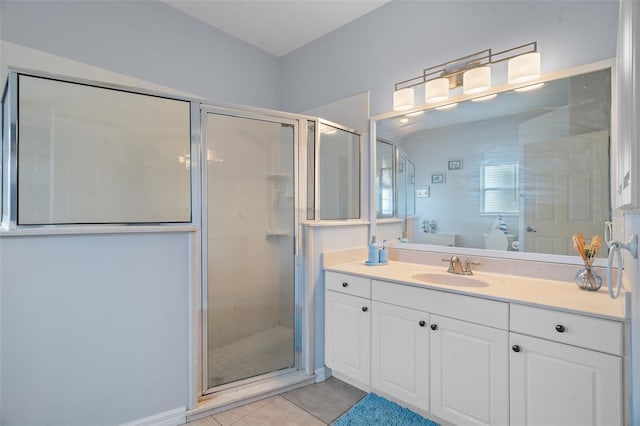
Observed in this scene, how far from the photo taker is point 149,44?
239cm

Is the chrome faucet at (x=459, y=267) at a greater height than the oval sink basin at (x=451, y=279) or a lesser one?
greater

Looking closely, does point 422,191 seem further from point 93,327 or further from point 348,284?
point 93,327

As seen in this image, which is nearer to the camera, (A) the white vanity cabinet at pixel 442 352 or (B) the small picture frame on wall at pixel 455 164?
(A) the white vanity cabinet at pixel 442 352

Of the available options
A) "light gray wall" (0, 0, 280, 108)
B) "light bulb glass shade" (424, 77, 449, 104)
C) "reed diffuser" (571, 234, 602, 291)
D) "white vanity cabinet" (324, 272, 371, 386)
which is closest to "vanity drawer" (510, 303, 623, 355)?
"reed diffuser" (571, 234, 602, 291)

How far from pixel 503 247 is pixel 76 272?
2369 millimetres

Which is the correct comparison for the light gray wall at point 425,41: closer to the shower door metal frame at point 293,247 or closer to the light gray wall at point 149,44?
the light gray wall at point 149,44

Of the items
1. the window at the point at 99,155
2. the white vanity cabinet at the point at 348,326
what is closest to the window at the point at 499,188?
the white vanity cabinet at the point at 348,326

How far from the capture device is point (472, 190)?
207 centimetres

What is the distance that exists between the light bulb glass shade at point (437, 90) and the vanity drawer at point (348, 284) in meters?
1.29

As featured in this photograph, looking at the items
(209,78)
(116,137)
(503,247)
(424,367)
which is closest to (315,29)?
(209,78)

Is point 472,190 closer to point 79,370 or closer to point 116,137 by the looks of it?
point 116,137

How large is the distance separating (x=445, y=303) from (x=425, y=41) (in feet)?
5.97

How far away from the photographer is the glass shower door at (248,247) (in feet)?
6.70

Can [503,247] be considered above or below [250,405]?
above
